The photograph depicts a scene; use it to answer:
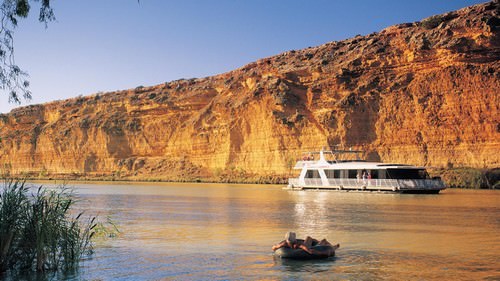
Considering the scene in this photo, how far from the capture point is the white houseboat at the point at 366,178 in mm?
39500

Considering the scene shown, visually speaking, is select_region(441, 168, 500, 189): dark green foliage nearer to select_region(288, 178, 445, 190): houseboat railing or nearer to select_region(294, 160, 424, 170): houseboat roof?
select_region(294, 160, 424, 170): houseboat roof

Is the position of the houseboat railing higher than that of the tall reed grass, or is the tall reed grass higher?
the houseboat railing

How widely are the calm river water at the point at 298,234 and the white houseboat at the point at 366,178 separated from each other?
13.3 meters

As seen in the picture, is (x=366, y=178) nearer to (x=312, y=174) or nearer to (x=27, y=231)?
(x=312, y=174)

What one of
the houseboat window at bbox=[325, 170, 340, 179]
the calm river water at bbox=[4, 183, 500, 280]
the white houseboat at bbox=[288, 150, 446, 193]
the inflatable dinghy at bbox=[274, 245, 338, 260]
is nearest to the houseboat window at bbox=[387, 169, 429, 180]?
the white houseboat at bbox=[288, 150, 446, 193]

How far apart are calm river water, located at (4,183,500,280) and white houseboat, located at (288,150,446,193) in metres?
13.3

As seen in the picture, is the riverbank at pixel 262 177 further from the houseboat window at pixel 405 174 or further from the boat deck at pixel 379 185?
the boat deck at pixel 379 185

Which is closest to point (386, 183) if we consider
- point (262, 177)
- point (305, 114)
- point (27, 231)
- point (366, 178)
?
point (366, 178)

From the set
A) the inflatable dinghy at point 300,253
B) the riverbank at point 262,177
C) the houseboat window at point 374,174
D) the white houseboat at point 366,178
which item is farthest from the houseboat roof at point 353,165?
the inflatable dinghy at point 300,253

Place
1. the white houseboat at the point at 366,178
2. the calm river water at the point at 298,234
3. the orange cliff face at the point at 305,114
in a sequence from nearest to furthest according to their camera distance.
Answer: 1. the calm river water at the point at 298,234
2. the white houseboat at the point at 366,178
3. the orange cliff face at the point at 305,114

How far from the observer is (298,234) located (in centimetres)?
1759

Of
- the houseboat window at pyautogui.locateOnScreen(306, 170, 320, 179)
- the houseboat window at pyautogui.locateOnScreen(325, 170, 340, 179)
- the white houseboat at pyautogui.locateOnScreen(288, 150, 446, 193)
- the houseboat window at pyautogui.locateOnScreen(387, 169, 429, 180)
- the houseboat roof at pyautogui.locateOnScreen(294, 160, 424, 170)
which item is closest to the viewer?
the white houseboat at pyautogui.locateOnScreen(288, 150, 446, 193)

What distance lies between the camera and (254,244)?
15570mm

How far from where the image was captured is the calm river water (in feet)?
38.3
